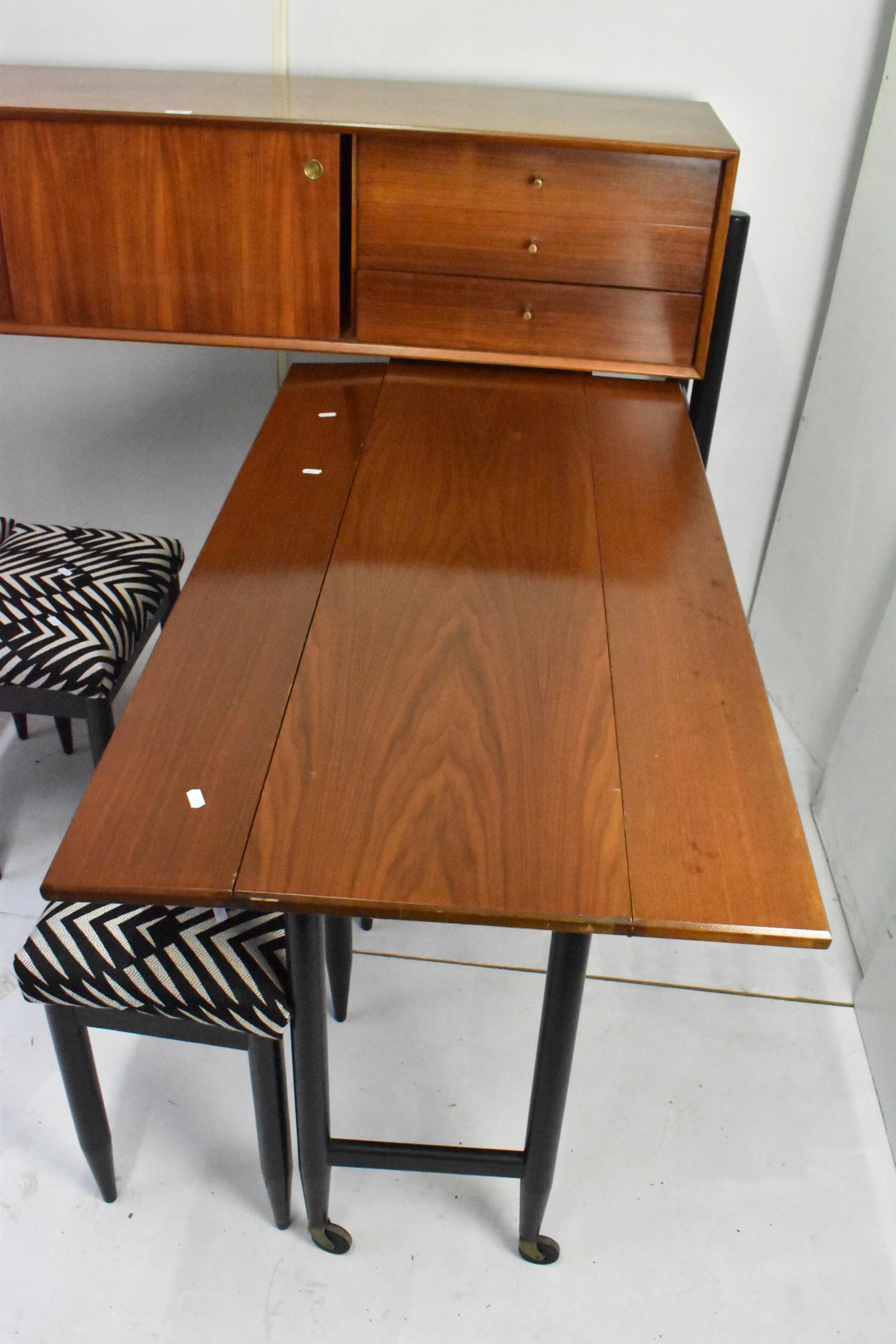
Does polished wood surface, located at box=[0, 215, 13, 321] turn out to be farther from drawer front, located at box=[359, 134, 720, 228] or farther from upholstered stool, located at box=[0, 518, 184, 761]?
drawer front, located at box=[359, 134, 720, 228]

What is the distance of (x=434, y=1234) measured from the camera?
1479 mm

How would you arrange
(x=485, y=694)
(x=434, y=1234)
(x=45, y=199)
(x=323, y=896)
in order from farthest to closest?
(x=45, y=199), (x=434, y=1234), (x=485, y=694), (x=323, y=896)

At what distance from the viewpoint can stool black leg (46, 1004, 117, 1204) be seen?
4.34 ft

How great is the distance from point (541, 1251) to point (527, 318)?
4.57ft

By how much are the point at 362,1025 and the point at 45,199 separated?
1.40 meters

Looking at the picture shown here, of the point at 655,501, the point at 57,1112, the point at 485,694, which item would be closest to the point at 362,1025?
the point at 57,1112

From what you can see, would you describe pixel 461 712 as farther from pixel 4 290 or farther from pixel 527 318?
pixel 4 290

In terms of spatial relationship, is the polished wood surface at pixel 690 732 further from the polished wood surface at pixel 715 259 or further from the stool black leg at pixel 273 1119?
the stool black leg at pixel 273 1119

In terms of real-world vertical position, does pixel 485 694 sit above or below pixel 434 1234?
above

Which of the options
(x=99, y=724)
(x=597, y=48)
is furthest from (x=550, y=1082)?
(x=597, y=48)

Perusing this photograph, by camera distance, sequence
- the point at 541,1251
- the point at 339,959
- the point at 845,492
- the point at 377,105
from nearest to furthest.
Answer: the point at 541,1251 < the point at 339,959 < the point at 377,105 < the point at 845,492

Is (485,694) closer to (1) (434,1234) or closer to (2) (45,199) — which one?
(1) (434,1234)

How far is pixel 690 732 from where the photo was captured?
3.69 ft

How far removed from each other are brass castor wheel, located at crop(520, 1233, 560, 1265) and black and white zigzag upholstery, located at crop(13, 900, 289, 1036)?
496 mm
